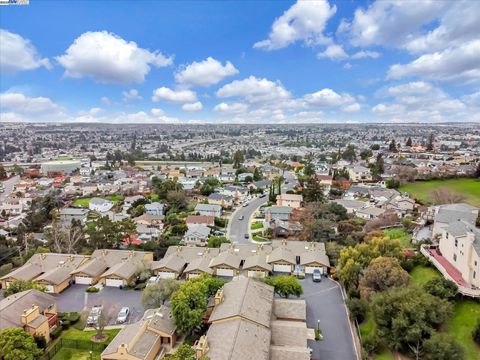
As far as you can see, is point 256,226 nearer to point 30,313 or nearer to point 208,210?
point 208,210

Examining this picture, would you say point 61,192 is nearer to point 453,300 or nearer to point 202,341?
point 202,341

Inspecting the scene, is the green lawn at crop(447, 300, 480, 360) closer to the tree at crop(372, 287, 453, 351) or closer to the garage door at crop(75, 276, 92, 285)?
the tree at crop(372, 287, 453, 351)

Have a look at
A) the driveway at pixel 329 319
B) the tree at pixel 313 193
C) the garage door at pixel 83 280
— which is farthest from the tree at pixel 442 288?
the tree at pixel 313 193

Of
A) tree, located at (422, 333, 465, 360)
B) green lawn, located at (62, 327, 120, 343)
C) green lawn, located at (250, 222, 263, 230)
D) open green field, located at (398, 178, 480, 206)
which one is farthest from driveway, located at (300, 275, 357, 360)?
open green field, located at (398, 178, 480, 206)

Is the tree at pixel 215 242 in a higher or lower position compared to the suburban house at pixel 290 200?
lower

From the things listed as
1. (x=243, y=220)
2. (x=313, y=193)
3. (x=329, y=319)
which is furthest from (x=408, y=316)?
(x=243, y=220)

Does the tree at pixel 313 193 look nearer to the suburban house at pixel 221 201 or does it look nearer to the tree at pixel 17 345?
the suburban house at pixel 221 201
